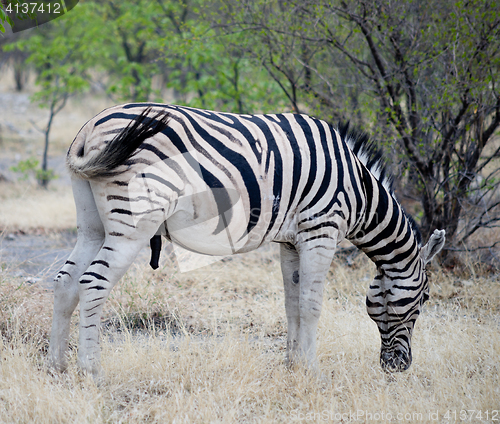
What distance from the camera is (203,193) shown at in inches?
122

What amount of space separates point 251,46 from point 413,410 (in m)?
6.08

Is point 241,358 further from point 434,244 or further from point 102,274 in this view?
point 434,244

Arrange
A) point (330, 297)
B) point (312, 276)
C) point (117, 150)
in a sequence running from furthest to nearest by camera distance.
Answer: point (330, 297)
point (312, 276)
point (117, 150)

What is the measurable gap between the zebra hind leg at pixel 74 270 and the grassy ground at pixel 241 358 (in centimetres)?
18

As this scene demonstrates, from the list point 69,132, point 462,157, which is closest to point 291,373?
point 462,157

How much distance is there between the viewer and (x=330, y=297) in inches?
223

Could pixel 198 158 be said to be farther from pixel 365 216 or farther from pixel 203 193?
pixel 365 216

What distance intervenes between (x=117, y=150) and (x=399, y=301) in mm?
2546

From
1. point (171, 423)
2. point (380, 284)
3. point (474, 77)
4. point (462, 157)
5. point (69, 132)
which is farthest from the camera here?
point (69, 132)

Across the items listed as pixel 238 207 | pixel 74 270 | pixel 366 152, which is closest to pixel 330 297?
pixel 366 152

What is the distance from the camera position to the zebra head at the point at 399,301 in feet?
12.1

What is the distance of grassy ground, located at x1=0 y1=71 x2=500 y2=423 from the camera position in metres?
2.99

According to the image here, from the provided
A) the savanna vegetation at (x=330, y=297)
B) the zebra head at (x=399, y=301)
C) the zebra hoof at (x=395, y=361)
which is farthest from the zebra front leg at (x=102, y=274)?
the zebra hoof at (x=395, y=361)

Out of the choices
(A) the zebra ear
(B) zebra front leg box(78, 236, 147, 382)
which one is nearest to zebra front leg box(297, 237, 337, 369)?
(A) the zebra ear
